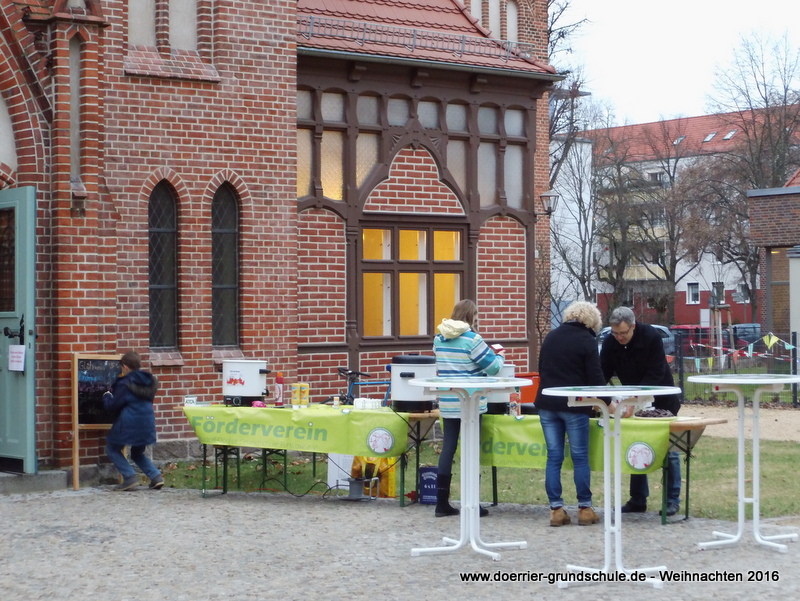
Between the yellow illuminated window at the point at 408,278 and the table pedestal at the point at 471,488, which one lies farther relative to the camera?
the yellow illuminated window at the point at 408,278

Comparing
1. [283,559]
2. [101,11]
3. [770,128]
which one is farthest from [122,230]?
[770,128]

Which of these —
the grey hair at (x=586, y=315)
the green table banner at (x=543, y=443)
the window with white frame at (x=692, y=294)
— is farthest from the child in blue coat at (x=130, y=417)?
the window with white frame at (x=692, y=294)

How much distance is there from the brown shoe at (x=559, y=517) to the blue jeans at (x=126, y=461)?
4328mm

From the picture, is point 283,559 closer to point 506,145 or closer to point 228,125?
point 228,125

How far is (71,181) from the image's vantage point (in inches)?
478

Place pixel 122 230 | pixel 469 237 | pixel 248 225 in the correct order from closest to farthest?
pixel 122 230 < pixel 248 225 < pixel 469 237

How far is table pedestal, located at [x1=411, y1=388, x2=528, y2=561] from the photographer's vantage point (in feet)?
28.5

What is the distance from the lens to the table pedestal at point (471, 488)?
870 cm

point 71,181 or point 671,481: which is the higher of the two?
point 71,181

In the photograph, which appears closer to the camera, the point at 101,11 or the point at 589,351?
the point at 589,351

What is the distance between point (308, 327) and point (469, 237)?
9.70ft

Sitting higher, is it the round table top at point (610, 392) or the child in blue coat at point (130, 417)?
the round table top at point (610, 392)

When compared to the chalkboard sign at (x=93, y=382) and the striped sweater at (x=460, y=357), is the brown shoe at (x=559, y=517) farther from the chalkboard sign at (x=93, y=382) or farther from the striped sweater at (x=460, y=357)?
the chalkboard sign at (x=93, y=382)

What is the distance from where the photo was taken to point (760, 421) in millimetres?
20844
